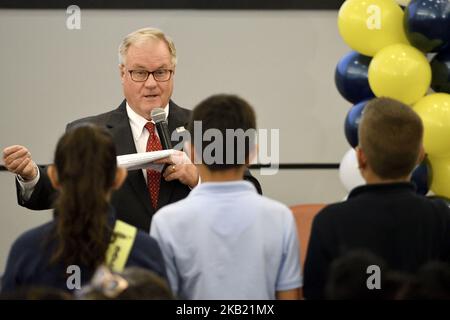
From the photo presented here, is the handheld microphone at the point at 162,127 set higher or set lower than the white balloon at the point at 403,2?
lower

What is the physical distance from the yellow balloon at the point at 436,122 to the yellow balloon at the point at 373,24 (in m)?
0.29

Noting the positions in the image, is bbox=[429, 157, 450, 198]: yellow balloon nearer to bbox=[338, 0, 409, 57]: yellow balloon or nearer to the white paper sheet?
bbox=[338, 0, 409, 57]: yellow balloon

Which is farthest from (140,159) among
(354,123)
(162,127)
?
(354,123)

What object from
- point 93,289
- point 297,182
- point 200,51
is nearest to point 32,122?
point 200,51

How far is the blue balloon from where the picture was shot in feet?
10.5

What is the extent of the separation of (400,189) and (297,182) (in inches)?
78.7

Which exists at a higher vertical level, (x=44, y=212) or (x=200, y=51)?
(x=200, y=51)

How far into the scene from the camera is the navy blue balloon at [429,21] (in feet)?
10.0

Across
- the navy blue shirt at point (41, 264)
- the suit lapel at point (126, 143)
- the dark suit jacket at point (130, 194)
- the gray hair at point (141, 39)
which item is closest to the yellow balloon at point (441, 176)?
the dark suit jacket at point (130, 194)

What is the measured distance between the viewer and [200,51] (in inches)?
155

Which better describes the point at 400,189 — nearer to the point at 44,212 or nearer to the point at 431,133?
the point at 431,133

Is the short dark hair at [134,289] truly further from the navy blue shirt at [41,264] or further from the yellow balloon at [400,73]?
the yellow balloon at [400,73]

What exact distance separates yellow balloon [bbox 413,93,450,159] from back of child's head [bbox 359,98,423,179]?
3.65 ft

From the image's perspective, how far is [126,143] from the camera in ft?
8.97
